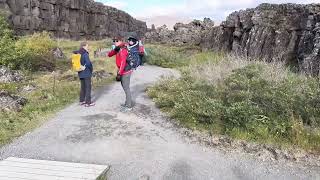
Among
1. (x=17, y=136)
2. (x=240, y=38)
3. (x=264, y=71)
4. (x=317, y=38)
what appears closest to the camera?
(x=17, y=136)

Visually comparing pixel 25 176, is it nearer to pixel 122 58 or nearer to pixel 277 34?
pixel 122 58

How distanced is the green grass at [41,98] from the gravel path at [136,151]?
1.09ft

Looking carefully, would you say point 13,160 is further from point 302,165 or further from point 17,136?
point 302,165

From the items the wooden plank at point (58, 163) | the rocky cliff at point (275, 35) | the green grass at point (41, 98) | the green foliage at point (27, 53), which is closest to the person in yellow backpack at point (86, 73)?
the green grass at point (41, 98)

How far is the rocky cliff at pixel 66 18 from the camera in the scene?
24.6m

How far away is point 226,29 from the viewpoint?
23.2 m

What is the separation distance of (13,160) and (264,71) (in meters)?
6.19

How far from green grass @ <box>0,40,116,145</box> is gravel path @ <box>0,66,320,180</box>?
332 millimetres

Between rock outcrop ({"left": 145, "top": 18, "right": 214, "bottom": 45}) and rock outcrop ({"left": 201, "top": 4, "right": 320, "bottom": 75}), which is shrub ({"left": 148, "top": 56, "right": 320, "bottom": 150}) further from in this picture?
rock outcrop ({"left": 145, "top": 18, "right": 214, "bottom": 45})

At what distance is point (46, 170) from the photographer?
613 cm

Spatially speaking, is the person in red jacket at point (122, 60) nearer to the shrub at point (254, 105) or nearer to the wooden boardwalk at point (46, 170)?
the shrub at point (254, 105)

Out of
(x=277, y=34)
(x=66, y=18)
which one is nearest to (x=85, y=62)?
(x=277, y=34)

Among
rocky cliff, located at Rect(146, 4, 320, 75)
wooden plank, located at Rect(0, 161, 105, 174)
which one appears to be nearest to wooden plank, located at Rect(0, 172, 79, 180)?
wooden plank, located at Rect(0, 161, 105, 174)

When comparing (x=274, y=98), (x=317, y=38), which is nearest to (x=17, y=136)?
(x=274, y=98)
